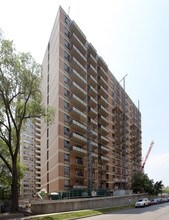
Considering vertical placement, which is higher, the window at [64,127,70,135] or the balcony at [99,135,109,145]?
the balcony at [99,135,109,145]

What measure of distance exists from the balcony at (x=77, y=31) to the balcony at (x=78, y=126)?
67.5 feet

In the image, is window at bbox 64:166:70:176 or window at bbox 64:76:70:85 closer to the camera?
window at bbox 64:166:70:176

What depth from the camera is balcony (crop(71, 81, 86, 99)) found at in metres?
74.2

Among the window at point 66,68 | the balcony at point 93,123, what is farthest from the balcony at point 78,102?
the balcony at point 93,123

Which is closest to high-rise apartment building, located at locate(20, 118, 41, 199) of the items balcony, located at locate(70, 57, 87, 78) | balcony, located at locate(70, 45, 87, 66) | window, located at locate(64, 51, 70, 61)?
balcony, located at locate(70, 45, 87, 66)

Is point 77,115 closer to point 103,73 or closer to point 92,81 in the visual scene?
point 92,81

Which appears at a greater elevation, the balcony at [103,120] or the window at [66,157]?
the balcony at [103,120]

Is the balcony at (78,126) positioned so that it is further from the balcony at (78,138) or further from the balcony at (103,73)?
the balcony at (103,73)

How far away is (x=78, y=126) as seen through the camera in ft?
243

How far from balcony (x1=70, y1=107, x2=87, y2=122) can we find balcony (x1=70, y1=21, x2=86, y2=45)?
58.7 feet

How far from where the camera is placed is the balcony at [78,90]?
74250mm

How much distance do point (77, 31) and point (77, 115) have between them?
19.0 metres

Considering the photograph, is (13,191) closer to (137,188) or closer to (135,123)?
(137,188)

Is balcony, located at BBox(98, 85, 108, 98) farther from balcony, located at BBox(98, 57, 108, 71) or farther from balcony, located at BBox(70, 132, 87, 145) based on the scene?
balcony, located at BBox(70, 132, 87, 145)
